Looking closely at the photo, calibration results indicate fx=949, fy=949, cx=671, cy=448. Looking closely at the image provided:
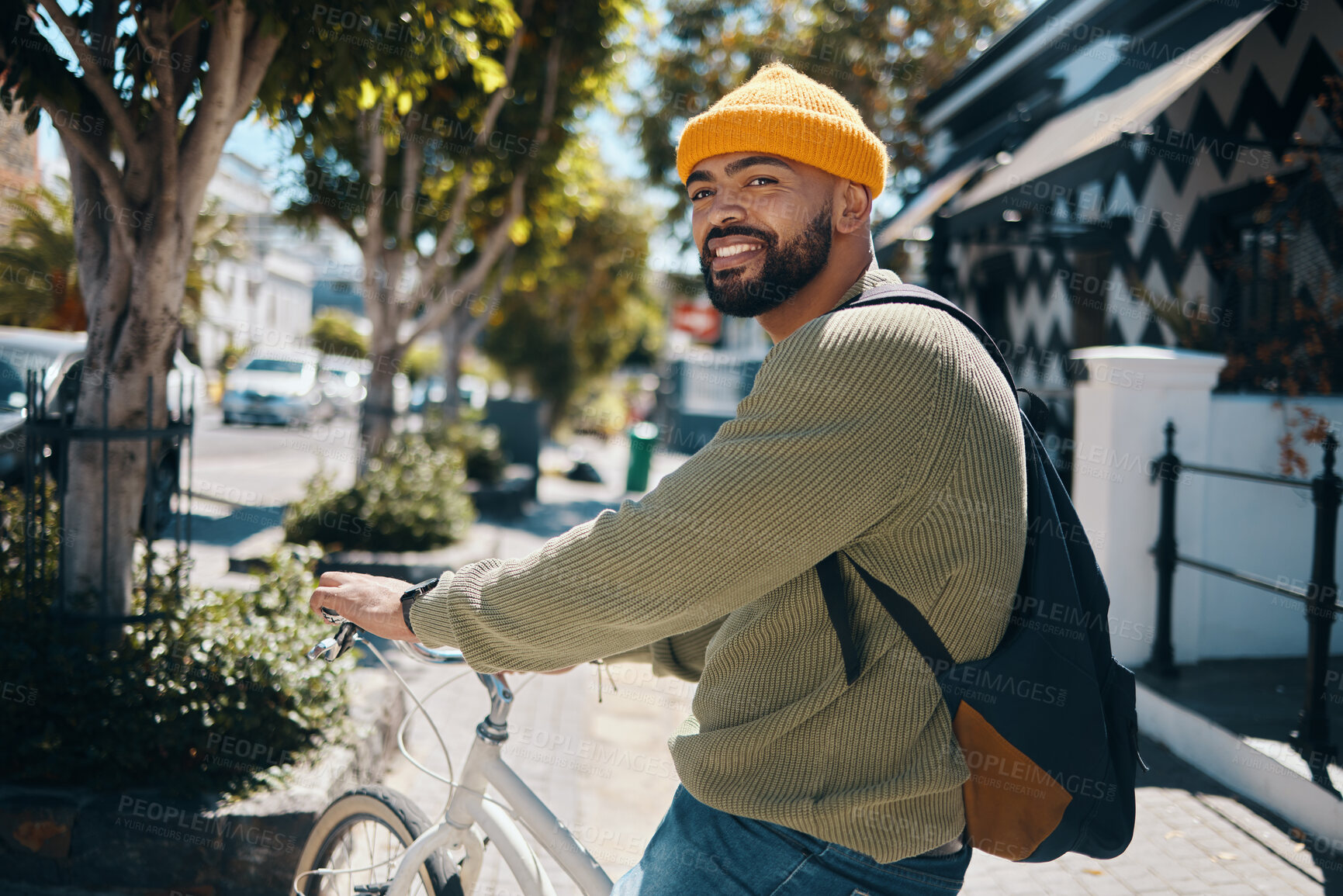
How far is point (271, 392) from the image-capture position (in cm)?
2262

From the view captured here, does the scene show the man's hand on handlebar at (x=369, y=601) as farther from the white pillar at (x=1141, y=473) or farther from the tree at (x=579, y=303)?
the tree at (x=579, y=303)

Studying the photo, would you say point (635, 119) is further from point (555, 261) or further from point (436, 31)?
point (436, 31)

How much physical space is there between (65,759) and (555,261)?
9.81 meters

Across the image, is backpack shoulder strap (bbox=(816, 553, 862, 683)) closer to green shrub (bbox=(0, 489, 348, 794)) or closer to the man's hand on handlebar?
the man's hand on handlebar

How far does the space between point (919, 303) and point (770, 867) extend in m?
0.88

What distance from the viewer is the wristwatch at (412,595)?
63.1 inches

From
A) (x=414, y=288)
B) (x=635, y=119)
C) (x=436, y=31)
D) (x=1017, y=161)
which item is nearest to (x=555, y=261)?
(x=635, y=119)

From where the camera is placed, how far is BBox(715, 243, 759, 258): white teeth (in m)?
1.58

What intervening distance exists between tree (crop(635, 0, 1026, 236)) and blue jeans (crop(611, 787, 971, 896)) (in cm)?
1120

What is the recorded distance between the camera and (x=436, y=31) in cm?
405

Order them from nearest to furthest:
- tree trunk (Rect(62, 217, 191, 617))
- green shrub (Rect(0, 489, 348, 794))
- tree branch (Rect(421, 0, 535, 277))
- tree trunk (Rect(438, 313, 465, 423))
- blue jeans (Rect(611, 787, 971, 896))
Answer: blue jeans (Rect(611, 787, 971, 896)) → green shrub (Rect(0, 489, 348, 794)) → tree trunk (Rect(62, 217, 191, 617)) → tree branch (Rect(421, 0, 535, 277)) → tree trunk (Rect(438, 313, 465, 423))

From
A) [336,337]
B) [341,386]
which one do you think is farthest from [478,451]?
[336,337]

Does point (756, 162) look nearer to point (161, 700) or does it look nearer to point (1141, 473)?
point (161, 700)

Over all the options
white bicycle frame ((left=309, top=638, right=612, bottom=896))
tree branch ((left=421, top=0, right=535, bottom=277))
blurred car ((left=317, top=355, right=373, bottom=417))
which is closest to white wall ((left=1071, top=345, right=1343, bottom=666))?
white bicycle frame ((left=309, top=638, right=612, bottom=896))
